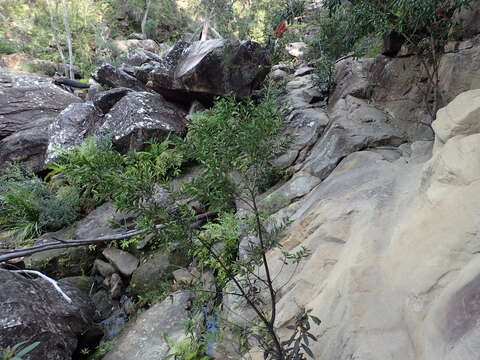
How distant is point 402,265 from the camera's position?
206 centimetres

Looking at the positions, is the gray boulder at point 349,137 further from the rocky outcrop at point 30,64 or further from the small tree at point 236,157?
the rocky outcrop at point 30,64

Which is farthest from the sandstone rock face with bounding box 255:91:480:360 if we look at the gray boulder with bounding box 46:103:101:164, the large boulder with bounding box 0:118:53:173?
the large boulder with bounding box 0:118:53:173

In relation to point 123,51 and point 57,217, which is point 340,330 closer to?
point 57,217

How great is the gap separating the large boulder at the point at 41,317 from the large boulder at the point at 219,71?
5.27 meters

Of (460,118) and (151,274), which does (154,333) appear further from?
(460,118)

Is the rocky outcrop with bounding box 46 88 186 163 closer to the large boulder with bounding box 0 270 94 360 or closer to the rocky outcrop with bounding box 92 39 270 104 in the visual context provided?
the rocky outcrop with bounding box 92 39 270 104

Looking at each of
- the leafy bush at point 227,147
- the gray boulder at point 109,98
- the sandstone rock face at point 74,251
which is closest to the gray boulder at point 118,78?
the gray boulder at point 109,98

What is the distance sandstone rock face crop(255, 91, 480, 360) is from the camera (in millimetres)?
1564

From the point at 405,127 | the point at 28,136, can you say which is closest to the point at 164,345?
the point at 405,127

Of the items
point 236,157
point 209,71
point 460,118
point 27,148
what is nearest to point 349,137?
point 460,118

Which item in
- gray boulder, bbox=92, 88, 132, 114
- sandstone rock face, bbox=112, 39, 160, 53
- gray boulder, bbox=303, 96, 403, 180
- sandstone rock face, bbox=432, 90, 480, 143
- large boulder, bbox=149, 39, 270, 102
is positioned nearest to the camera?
sandstone rock face, bbox=432, 90, 480, 143

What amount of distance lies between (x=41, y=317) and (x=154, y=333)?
131cm

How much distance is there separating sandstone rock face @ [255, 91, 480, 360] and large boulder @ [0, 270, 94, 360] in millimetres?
2663

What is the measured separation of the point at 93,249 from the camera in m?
5.61
